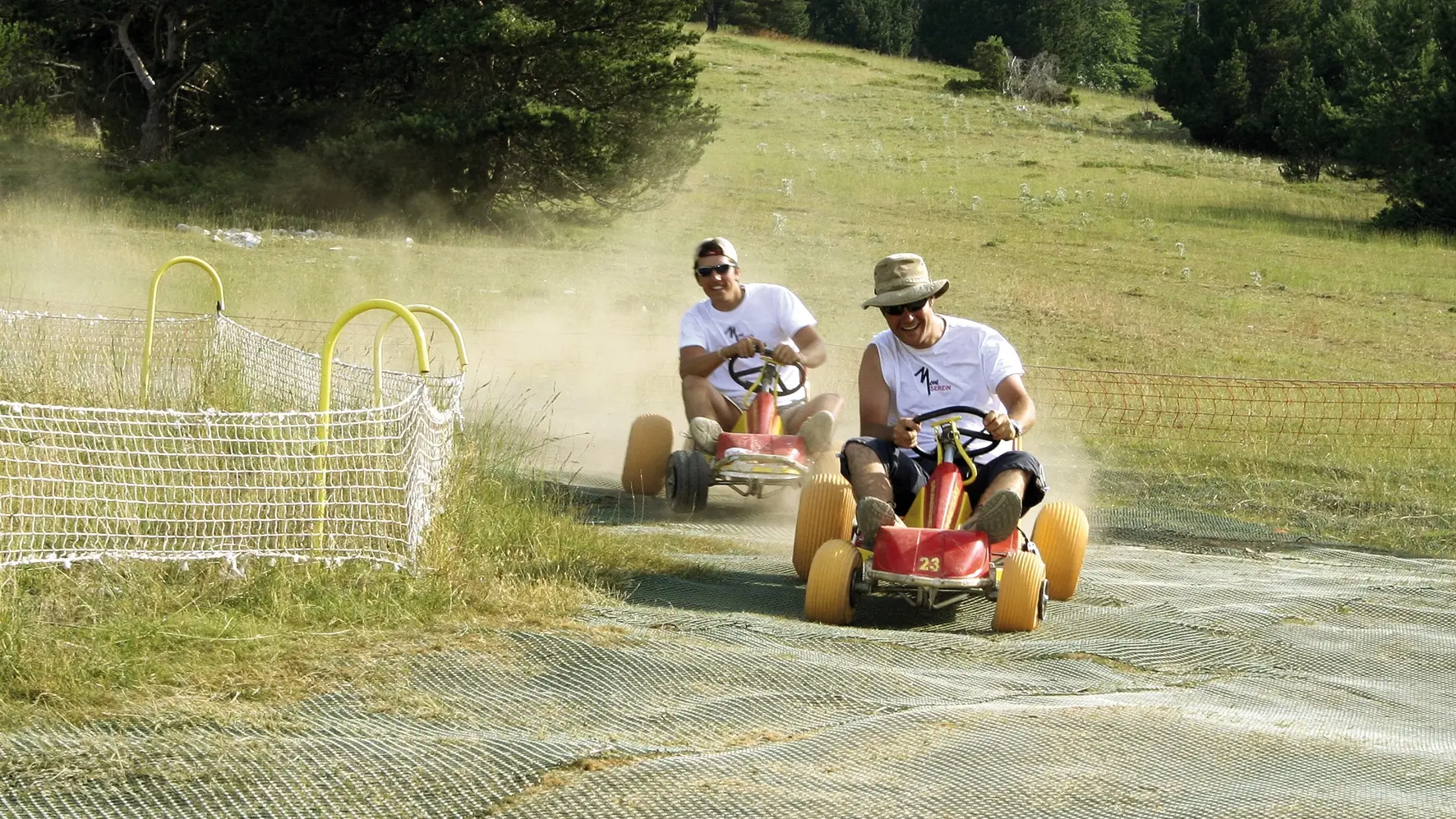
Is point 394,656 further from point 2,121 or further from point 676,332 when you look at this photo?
point 2,121

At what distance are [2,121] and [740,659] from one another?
28932 millimetres

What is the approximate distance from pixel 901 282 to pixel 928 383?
486mm

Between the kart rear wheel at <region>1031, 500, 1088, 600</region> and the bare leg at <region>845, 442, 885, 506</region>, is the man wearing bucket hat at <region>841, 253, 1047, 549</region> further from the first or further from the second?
the kart rear wheel at <region>1031, 500, 1088, 600</region>

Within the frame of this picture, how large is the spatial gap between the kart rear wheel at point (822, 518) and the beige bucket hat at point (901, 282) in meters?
0.85

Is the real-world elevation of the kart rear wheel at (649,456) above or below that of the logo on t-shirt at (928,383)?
below

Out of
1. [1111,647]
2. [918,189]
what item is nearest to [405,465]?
[1111,647]

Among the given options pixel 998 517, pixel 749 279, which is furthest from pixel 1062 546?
pixel 749 279

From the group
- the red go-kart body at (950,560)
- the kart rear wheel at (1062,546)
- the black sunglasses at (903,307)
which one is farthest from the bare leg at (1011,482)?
the black sunglasses at (903,307)

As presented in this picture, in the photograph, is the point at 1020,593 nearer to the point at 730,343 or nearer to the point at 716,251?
the point at 730,343

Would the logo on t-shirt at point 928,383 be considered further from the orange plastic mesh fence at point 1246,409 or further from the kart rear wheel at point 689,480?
the orange plastic mesh fence at point 1246,409

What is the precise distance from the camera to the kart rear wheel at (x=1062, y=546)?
7070 millimetres

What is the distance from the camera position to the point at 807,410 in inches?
377

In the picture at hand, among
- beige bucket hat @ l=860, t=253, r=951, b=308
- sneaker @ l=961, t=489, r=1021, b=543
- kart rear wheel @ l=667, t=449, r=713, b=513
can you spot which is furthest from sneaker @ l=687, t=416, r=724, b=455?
sneaker @ l=961, t=489, r=1021, b=543

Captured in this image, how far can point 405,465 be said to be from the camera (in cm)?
646
